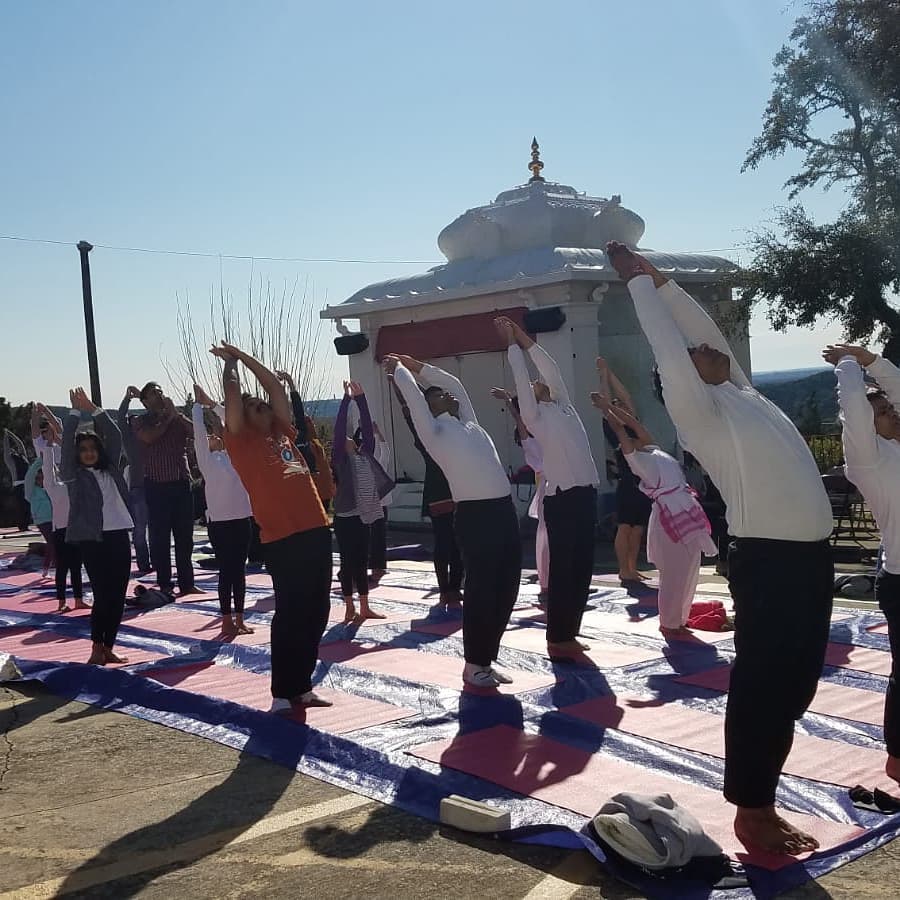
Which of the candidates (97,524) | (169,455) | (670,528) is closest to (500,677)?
(670,528)

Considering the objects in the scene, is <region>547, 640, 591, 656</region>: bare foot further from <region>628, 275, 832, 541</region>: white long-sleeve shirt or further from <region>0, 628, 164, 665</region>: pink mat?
<region>628, 275, 832, 541</region>: white long-sleeve shirt

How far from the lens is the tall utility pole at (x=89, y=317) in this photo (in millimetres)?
23703

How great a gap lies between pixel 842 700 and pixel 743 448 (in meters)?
2.52

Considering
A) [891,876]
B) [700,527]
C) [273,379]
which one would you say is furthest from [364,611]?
[891,876]

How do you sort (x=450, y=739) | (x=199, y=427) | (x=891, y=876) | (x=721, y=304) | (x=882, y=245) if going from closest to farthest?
1. (x=891, y=876)
2. (x=450, y=739)
3. (x=199, y=427)
4. (x=882, y=245)
5. (x=721, y=304)

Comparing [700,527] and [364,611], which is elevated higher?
[700,527]

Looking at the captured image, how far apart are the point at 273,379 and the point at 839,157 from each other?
49.1 ft

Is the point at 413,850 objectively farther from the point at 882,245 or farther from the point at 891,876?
the point at 882,245

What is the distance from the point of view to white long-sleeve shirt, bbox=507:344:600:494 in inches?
273

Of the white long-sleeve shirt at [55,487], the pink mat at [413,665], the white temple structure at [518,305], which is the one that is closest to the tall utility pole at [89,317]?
the white temple structure at [518,305]

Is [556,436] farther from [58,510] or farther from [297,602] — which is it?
[58,510]

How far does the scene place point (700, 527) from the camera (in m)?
7.69

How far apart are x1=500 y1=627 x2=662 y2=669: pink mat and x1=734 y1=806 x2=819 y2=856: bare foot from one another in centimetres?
282

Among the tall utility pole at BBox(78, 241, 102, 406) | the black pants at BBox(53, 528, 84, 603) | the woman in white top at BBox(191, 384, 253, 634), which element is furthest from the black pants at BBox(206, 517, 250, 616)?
the tall utility pole at BBox(78, 241, 102, 406)
